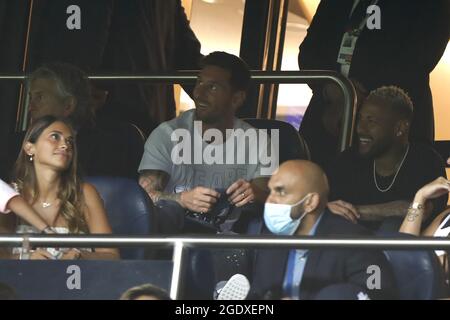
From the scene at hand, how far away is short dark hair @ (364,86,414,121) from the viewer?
643 cm

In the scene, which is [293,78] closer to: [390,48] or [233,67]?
[233,67]

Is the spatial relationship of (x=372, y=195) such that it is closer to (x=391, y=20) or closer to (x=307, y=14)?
(x=391, y=20)

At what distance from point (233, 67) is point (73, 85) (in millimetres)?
743

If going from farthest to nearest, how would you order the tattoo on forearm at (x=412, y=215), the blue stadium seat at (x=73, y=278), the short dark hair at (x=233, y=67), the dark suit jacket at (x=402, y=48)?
the dark suit jacket at (x=402, y=48), the short dark hair at (x=233, y=67), the tattoo on forearm at (x=412, y=215), the blue stadium seat at (x=73, y=278)

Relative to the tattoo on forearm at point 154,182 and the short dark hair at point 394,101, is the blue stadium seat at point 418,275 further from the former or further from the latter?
the tattoo on forearm at point 154,182

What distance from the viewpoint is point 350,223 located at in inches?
231

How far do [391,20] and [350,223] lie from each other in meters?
1.56

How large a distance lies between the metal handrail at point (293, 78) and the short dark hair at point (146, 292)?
1.63 meters

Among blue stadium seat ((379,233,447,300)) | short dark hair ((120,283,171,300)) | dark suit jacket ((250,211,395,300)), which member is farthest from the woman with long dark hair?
blue stadium seat ((379,233,447,300))

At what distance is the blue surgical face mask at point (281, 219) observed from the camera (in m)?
5.89

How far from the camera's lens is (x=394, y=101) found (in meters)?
6.45

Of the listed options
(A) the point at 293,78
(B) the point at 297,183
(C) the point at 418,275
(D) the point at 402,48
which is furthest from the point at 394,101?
(C) the point at 418,275

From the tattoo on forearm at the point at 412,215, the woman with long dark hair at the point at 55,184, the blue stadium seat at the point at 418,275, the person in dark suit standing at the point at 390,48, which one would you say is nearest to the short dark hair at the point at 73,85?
the woman with long dark hair at the point at 55,184

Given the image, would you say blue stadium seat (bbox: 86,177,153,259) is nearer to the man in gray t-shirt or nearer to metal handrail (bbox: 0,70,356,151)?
the man in gray t-shirt
